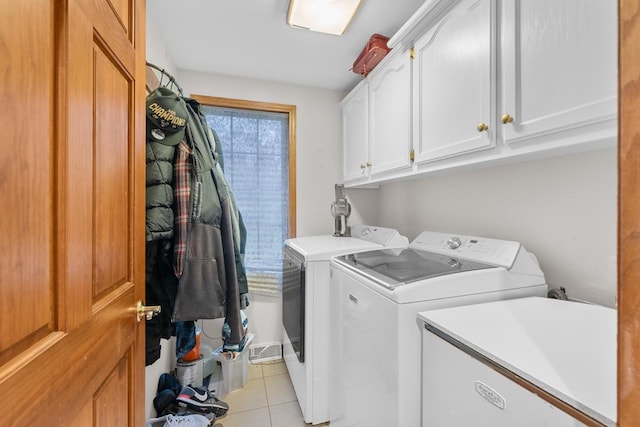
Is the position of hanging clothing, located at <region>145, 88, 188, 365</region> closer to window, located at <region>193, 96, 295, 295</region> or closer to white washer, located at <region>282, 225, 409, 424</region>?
white washer, located at <region>282, 225, 409, 424</region>

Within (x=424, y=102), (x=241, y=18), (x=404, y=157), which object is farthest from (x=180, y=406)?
(x=241, y=18)

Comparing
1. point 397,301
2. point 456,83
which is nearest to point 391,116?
point 456,83

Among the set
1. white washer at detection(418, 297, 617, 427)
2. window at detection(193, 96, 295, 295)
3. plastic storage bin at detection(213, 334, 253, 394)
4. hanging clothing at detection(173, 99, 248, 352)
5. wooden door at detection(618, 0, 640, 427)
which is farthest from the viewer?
window at detection(193, 96, 295, 295)

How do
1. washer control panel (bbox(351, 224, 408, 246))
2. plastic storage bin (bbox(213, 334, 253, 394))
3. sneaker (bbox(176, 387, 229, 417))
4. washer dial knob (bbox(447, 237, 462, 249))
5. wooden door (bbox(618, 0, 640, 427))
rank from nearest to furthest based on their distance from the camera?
wooden door (bbox(618, 0, 640, 427))
washer dial knob (bbox(447, 237, 462, 249))
sneaker (bbox(176, 387, 229, 417))
washer control panel (bbox(351, 224, 408, 246))
plastic storage bin (bbox(213, 334, 253, 394))

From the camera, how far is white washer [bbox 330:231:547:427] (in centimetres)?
100

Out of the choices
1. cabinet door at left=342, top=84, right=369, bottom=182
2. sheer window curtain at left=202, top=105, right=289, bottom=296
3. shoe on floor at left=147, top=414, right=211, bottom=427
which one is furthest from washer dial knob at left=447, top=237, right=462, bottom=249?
shoe on floor at left=147, top=414, right=211, bottom=427

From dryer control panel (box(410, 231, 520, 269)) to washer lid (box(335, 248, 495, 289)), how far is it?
45 mm

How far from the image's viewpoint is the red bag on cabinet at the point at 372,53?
6.01 ft

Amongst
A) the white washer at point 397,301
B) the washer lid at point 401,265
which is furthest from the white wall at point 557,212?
the washer lid at point 401,265

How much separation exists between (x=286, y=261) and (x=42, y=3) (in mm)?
1913

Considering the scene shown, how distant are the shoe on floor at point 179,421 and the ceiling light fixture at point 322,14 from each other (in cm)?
236

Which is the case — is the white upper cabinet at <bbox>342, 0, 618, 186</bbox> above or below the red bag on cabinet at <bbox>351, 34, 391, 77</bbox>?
below

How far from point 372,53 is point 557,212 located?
1417 mm

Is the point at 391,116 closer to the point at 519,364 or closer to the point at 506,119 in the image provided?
the point at 506,119
